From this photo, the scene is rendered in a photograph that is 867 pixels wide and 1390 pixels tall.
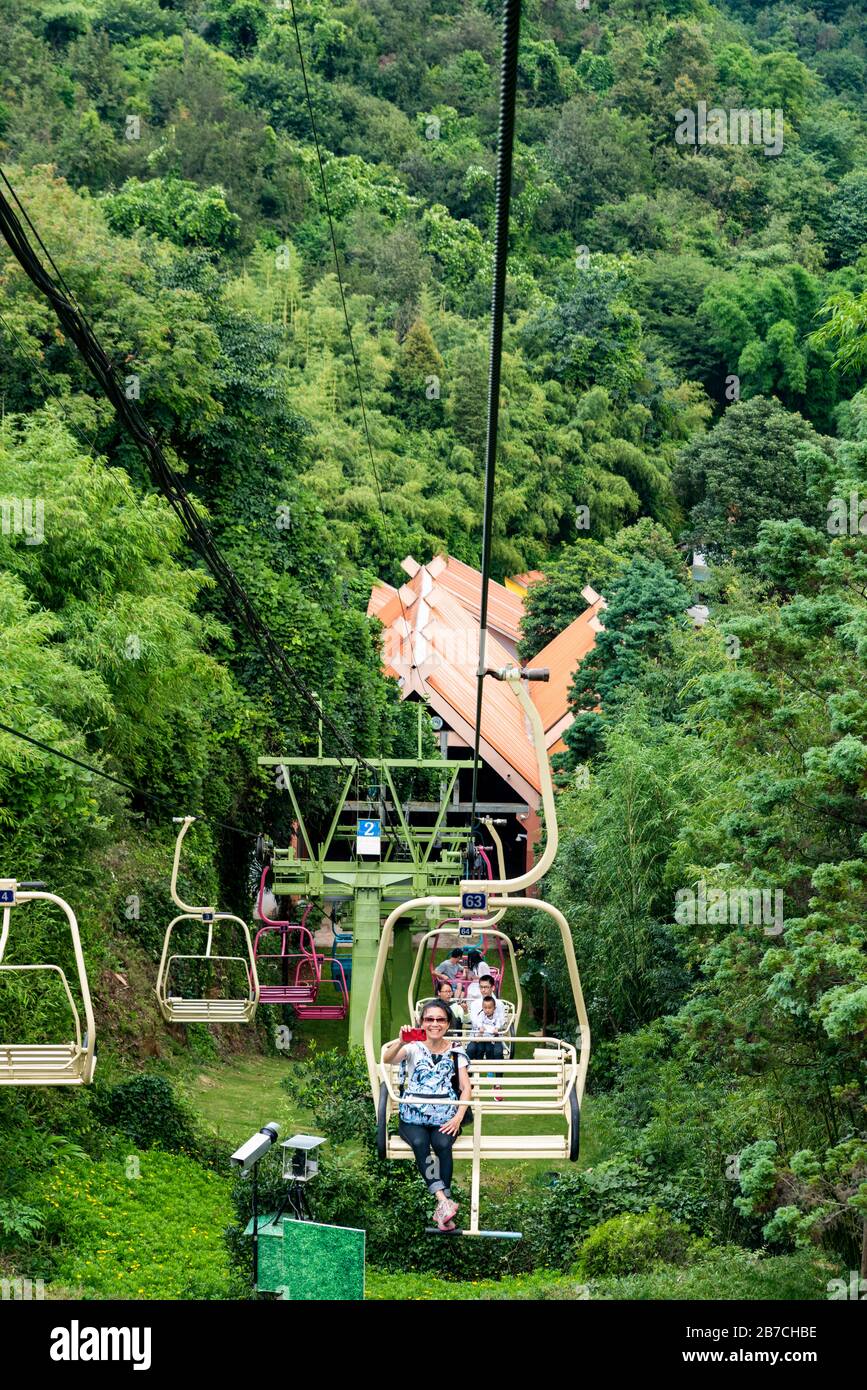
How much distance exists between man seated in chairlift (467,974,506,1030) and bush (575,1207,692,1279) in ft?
11.4

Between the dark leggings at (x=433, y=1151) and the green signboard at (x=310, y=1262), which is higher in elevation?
the dark leggings at (x=433, y=1151)

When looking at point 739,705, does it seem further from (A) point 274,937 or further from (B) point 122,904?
(A) point 274,937

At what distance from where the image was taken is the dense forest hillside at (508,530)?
13.6 meters

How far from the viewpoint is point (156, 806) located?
2148 centimetres

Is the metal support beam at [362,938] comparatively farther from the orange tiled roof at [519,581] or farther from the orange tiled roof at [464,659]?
the orange tiled roof at [519,581]

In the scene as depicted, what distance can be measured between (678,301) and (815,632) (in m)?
49.4

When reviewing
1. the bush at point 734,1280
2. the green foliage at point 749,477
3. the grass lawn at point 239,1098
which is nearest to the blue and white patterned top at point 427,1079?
the bush at point 734,1280

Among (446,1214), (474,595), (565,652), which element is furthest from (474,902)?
(474,595)

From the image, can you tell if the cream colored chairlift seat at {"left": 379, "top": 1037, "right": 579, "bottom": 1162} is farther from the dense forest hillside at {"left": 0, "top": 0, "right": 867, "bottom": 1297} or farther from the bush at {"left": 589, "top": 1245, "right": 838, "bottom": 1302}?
the bush at {"left": 589, "top": 1245, "right": 838, "bottom": 1302}

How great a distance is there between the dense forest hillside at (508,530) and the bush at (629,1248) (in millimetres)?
475

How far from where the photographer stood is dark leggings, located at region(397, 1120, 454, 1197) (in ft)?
28.9

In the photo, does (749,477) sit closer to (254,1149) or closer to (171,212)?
(171,212)

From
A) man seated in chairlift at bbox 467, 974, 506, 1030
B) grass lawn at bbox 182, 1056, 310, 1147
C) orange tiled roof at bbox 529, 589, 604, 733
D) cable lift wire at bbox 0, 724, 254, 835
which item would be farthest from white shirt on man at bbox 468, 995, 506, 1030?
orange tiled roof at bbox 529, 589, 604, 733
